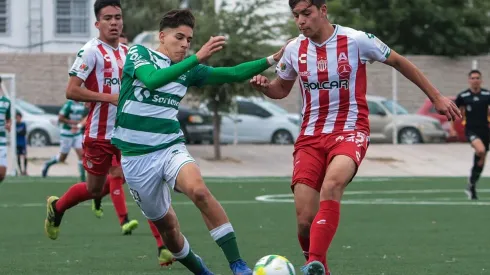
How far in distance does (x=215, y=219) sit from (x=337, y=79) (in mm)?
1508

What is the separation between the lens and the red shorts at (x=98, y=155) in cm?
1236

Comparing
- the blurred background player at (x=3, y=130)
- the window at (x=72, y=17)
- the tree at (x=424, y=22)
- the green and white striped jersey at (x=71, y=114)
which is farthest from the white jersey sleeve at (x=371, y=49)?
the window at (x=72, y=17)

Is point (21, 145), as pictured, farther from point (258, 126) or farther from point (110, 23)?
point (110, 23)

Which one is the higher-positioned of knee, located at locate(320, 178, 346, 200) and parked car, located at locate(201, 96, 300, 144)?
knee, located at locate(320, 178, 346, 200)

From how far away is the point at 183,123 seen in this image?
37.5 m

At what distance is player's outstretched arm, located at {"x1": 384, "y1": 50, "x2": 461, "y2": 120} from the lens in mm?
9234

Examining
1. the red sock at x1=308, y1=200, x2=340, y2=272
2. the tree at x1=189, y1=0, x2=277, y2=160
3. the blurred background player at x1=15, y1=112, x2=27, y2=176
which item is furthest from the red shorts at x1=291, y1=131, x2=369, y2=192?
the tree at x1=189, y1=0, x2=277, y2=160

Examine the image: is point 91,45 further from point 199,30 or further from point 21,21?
point 21,21

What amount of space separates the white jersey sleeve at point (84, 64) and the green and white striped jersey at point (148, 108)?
308 centimetres

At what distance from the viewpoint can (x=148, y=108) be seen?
9.17 meters

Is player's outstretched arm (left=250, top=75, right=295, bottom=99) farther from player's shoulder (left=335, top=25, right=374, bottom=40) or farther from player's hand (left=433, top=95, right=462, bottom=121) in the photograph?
player's hand (left=433, top=95, right=462, bottom=121)

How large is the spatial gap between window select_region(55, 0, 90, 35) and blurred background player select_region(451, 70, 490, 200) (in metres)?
30.8

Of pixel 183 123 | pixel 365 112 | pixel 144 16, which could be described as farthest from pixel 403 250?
pixel 144 16

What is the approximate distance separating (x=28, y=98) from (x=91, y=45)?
2796 centimetres
